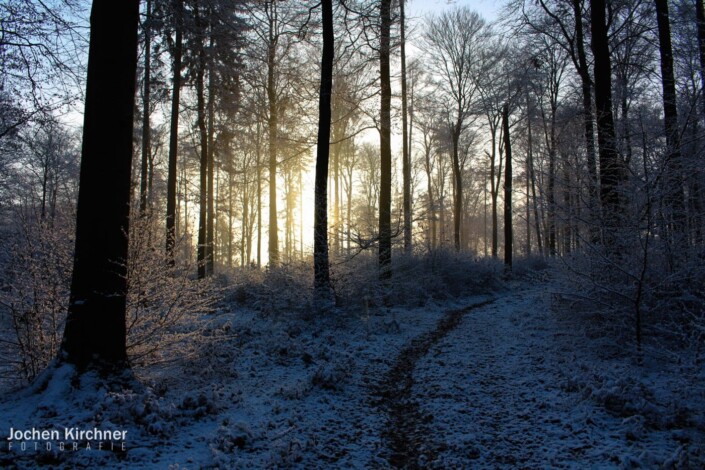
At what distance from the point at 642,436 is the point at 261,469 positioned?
10.6ft

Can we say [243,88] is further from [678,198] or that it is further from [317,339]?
[678,198]

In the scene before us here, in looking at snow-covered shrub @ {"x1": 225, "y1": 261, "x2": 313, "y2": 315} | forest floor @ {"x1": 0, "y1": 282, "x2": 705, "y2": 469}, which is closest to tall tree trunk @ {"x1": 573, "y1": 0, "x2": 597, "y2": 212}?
forest floor @ {"x1": 0, "y1": 282, "x2": 705, "y2": 469}

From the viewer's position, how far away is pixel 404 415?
445 cm

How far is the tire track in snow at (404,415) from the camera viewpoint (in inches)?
140

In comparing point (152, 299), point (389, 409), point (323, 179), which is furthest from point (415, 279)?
point (152, 299)

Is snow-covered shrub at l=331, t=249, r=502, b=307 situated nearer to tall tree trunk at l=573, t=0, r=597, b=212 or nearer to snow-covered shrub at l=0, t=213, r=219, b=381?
snow-covered shrub at l=0, t=213, r=219, b=381

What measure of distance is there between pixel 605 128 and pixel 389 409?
6.48 meters

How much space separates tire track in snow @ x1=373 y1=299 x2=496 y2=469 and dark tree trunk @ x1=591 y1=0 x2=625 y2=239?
11.8 ft

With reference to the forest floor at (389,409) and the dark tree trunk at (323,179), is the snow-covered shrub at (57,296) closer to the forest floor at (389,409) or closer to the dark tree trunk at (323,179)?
the forest floor at (389,409)

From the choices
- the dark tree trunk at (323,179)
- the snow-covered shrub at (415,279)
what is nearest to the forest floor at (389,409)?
the dark tree trunk at (323,179)

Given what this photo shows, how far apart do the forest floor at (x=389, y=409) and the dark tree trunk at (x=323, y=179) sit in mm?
2355

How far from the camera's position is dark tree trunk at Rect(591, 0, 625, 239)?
6.21 meters

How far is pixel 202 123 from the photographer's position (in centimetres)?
1612

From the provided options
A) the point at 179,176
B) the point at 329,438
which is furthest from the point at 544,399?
the point at 179,176
